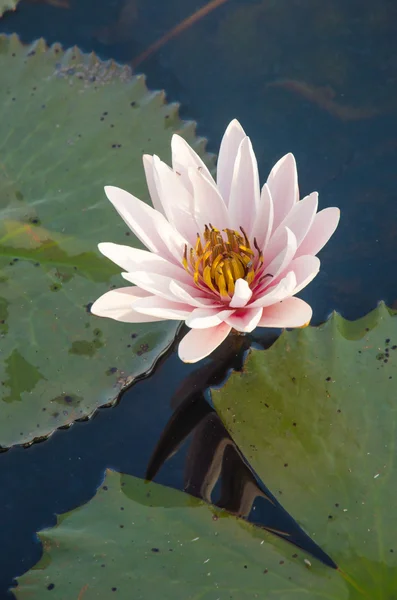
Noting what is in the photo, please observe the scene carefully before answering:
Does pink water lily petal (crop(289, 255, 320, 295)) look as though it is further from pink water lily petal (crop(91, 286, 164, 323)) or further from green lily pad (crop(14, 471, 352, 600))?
green lily pad (crop(14, 471, 352, 600))

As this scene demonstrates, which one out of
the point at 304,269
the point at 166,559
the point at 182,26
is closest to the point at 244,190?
the point at 304,269

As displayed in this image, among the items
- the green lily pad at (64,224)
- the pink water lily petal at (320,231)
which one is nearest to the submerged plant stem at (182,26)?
the green lily pad at (64,224)

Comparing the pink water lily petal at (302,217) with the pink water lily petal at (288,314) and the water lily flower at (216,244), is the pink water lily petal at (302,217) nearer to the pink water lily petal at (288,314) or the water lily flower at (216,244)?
the water lily flower at (216,244)

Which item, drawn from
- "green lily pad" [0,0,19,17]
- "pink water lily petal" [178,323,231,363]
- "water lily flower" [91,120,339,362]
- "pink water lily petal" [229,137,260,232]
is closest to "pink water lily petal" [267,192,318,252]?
"water lily flower" [91,120,339,362]

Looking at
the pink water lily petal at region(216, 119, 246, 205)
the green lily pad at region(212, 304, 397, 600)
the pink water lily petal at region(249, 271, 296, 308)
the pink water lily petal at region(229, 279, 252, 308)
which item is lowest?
the green lily pad at region(212, 304, 397, 600)

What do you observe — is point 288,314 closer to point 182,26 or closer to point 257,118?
point 257,118

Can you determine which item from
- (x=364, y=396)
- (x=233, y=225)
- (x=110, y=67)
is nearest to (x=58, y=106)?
(x=110, y=67)
